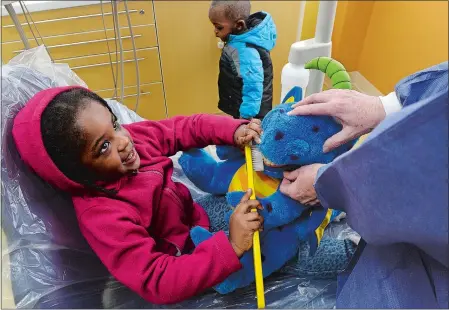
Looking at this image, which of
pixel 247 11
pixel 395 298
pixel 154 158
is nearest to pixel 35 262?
pixel 154 158

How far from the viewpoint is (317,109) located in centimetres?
67

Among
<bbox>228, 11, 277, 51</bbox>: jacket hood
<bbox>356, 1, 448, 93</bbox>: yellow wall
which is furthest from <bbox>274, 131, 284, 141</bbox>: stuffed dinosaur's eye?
<bbox>356, 1, 448, 93</bbox>: yellow wall

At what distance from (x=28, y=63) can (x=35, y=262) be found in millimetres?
440

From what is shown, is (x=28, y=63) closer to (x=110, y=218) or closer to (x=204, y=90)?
(x=110, y=218)

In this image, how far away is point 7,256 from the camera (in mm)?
703

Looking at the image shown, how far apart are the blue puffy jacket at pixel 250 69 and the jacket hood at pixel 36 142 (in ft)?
2.14

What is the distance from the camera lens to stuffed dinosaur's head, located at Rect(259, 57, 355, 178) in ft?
2.27

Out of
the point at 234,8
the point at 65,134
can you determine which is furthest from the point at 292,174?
the point at 234,8

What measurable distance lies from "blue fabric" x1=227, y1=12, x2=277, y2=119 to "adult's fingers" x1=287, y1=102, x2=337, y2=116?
1.93ft

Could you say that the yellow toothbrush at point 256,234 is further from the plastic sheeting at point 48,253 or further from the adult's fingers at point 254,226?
the plastic sheeting at point 48,253

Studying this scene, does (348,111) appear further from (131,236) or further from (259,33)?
(259,33)

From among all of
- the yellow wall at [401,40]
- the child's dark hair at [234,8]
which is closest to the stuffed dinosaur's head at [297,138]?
the child's dark hair at [234,8]

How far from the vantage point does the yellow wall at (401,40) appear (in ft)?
5.41

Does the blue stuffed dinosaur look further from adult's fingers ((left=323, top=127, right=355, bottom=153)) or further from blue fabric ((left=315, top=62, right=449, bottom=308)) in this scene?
blue fabric ((left=315, top=62, right=449, bottom=308))
